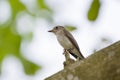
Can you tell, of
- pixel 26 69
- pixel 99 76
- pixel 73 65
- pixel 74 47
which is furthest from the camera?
pixel 74 47

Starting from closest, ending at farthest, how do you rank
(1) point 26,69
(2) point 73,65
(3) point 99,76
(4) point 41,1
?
(3) point 99,76 → (2) point 73,65 → (1) point 26,69 → (4) point 41,1

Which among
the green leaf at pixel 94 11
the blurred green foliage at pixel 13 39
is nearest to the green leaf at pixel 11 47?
the blurred green foliage at pixel 13 39

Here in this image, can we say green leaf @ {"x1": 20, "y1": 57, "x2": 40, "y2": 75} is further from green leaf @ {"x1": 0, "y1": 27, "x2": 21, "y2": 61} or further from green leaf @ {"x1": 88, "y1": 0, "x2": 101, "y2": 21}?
green leaf @ {"x1": 88, "y1": 0, "x2": 101, "y2": 21}

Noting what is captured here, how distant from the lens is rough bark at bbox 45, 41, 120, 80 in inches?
52.3

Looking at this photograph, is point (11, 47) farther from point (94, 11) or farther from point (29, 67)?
point (94, 11)

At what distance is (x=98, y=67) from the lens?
1.37 meters

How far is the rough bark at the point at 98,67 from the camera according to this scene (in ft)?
4.36

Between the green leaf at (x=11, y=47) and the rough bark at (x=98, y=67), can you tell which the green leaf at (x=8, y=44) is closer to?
the green leaf at (x=11, y=47)

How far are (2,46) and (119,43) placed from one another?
0.55 metres

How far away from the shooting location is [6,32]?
5.38 feet

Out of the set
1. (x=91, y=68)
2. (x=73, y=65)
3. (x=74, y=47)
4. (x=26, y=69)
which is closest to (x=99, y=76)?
(x=91, y=68)

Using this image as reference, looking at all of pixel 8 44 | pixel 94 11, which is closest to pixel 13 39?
pixel 8 44

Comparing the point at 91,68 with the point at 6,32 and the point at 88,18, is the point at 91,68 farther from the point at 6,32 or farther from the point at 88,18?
the point at 6,32

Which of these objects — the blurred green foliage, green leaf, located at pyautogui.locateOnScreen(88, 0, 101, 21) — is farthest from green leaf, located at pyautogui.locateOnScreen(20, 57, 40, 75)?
green leaf, located at pyautogui.locateOnScreen(88, 0, 101, 21)
